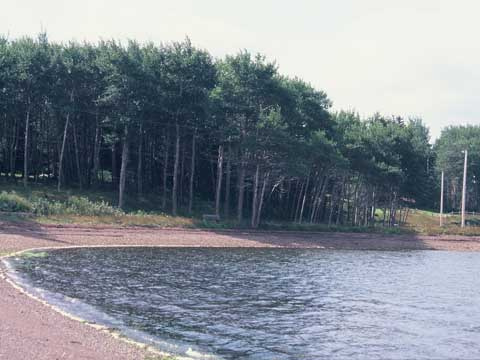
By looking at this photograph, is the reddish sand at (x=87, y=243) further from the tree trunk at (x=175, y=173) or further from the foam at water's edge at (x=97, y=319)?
the tree trunk at (x=175, y=173)

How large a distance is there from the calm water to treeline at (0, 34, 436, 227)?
68.4 ft

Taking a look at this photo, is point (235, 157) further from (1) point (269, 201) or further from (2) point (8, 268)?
(2) point (8, 268)

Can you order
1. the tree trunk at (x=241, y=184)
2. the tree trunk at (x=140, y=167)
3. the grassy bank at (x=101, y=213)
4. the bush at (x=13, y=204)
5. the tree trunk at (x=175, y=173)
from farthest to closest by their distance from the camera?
the tree trunk at (x=140, y=167), the tree trunk at (x=241, y=184), the tree trunk at (x=175, y=173), the grassy bank at (x=101, y=213), the bush at (x=13, y=204)

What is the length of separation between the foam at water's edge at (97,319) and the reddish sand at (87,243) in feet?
1.22

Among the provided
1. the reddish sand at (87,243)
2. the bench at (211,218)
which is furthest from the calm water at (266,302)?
the bench at (211,218)

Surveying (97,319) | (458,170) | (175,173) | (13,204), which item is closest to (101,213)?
(13,204)

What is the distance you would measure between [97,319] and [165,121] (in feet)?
148

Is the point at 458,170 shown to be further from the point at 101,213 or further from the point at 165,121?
the point at 101,213

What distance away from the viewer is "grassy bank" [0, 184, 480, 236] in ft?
161

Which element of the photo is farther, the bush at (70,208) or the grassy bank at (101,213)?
the bush at (70,208)

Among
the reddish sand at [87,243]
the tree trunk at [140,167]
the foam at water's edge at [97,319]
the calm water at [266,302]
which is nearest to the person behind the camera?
the reddish sand at [87,243]

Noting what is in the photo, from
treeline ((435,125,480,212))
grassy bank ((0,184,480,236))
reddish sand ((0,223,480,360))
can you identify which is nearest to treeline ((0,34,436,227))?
grassy bank ((0,184,480,236))

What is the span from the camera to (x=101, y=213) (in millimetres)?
→ 52906

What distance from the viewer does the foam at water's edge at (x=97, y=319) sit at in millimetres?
16211
